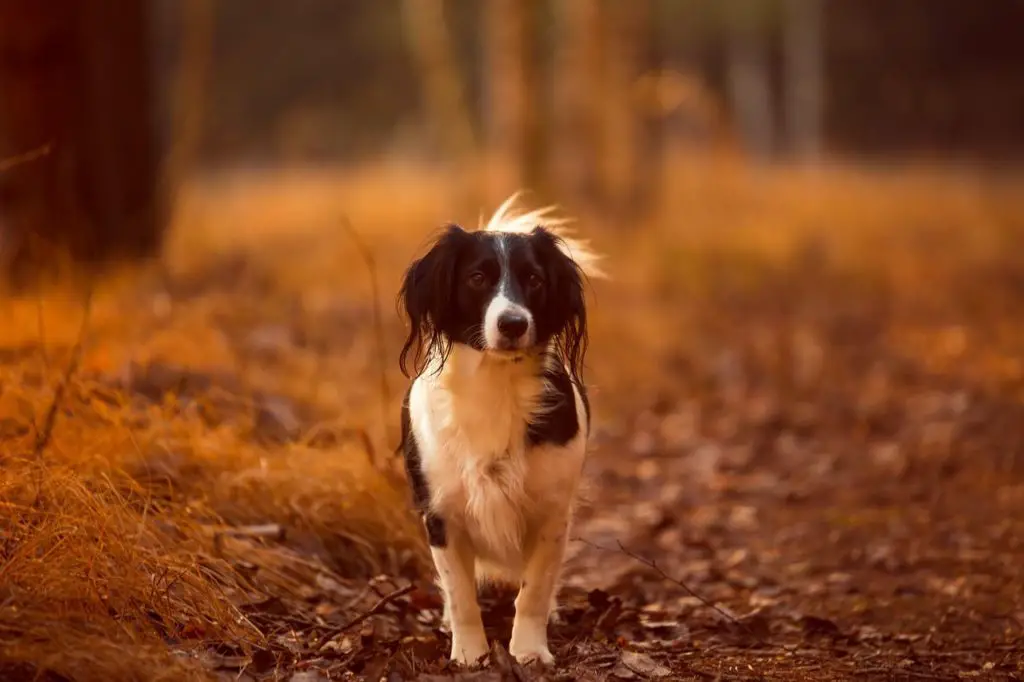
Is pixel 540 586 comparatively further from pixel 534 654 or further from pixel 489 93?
pixel 489 93

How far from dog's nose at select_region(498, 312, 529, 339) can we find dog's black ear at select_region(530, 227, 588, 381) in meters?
0.23

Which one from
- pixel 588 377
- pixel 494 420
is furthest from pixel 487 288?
pixel 588 377

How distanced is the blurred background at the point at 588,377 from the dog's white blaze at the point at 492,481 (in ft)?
0.59

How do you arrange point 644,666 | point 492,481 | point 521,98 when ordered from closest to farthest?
point 644,666 → point 492,481 → point 521,98

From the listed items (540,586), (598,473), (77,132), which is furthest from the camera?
(77,132)

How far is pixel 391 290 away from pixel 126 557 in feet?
19.3

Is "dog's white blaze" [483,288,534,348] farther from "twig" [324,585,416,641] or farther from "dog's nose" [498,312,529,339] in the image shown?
"twig" [324,585,416,641]

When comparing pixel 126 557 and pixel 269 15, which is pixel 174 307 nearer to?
pixel 126 557

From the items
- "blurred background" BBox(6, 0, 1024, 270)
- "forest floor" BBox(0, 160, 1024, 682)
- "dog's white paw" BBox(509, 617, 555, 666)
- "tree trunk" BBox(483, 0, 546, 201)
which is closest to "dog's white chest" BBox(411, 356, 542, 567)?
"dog's white paw" BBox(509, 617, 555, 666)

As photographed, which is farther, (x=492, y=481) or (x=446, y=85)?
(x=446, y=85)

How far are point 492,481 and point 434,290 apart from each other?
0.57 metres

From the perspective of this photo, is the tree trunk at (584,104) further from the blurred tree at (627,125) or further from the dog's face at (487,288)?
the dog's face at (487,288)

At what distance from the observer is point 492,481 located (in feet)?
12.2

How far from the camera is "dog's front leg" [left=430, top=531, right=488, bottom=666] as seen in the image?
378cm
